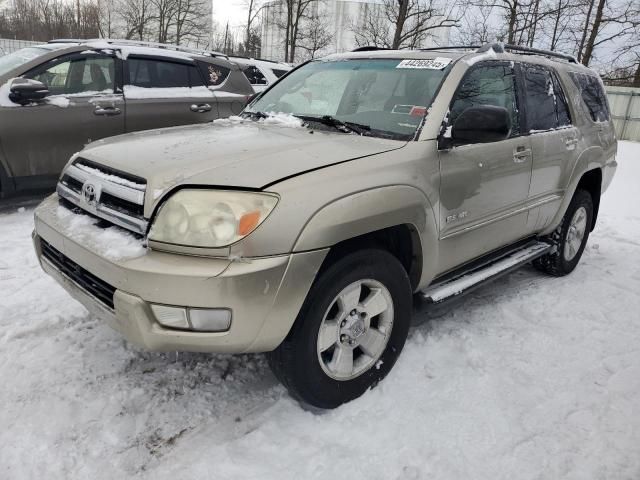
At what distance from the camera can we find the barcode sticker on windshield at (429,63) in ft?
9.97

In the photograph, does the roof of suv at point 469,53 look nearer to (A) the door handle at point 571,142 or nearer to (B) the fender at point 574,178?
(A) the door handle at point 571,142

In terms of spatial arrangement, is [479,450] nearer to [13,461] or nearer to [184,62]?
[13,461]

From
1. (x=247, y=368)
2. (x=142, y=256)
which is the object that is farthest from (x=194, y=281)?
(x=247, y=368)

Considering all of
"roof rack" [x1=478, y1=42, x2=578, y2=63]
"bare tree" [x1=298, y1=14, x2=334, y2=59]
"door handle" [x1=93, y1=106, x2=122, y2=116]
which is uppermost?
"bare tree" [x1=298, y1=14, x2=334, y2=59]

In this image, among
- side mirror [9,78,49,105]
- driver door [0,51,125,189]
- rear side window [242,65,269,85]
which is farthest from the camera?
rear side window [242,65,269,85]

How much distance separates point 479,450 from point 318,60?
2949mm

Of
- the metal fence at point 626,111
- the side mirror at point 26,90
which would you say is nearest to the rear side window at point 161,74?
the side mirror at point 26,90

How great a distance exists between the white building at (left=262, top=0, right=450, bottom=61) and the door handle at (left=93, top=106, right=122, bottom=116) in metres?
25.2

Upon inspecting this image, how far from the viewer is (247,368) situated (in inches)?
112

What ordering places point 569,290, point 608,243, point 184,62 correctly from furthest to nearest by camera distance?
point 184,62
point 608,243
point 569,290

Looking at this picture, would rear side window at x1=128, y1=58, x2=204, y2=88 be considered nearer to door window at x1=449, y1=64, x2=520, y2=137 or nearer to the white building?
door window at x1=449, y1=64, x2=520, y2=137

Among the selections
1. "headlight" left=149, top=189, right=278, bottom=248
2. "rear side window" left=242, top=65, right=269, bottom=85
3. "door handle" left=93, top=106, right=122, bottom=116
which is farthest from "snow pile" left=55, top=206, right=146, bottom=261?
"rear side window" left=242, top=65, right=269, bottom=85

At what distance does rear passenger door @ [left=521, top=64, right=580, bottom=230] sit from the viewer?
357cm

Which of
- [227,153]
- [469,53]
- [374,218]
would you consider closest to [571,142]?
[469,53]
